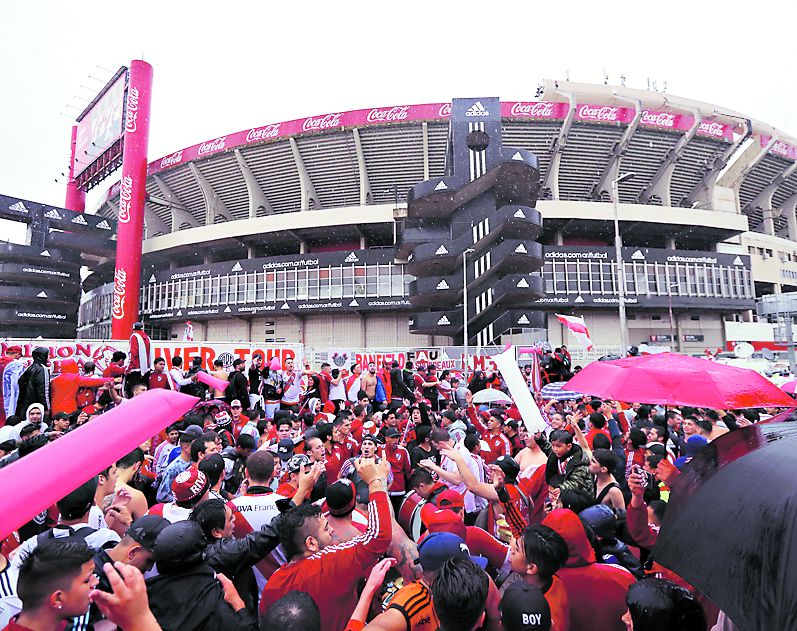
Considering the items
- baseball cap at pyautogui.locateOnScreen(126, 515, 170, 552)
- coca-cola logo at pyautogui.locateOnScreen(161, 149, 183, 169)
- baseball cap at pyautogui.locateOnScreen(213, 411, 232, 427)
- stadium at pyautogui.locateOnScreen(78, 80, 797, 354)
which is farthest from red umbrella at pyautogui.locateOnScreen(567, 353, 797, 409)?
coca-cola logo at pyautogui.locateOnScreen(161, 149, 183, 169)

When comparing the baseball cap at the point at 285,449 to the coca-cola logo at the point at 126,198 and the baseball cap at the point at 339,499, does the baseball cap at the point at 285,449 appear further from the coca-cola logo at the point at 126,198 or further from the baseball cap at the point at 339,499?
the coca-cola logo at the point at 126,198

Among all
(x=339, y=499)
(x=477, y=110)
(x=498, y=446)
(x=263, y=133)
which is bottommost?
(x=498, y=446)

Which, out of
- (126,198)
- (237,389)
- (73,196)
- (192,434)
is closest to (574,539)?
(192,434)

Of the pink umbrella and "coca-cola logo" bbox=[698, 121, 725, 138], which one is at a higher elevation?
"coca-cola logo" bbox=[698, 121, 725, 138]

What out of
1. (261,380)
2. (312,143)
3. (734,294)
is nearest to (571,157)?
(734,294)

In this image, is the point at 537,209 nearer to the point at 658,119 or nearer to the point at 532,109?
the point at 532,109

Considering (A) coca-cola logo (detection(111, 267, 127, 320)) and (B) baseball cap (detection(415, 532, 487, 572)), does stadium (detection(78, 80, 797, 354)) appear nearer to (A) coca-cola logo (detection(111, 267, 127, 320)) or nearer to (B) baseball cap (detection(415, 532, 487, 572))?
(A) coca-cola logo (detection(111, 267, 127, 320))

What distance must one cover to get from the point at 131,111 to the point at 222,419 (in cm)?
3655

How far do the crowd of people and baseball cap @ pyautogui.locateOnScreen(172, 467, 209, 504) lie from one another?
12mm

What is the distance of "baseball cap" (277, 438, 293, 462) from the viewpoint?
15.6 ft

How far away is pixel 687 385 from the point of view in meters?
4.02

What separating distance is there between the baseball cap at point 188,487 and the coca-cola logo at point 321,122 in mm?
36207

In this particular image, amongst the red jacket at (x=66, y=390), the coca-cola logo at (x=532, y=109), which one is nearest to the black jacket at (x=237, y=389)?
the red jacket at (x=66, y=390)

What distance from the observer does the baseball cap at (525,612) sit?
1824 mm
